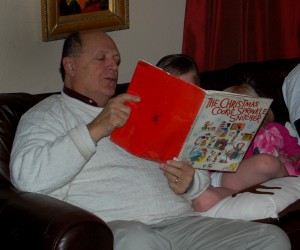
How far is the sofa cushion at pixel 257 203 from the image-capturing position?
2.17m

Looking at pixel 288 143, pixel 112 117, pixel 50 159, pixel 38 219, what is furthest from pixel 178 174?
pixel 288 143

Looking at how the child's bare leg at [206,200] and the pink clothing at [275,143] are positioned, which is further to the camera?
the pink clothing at [275,143]

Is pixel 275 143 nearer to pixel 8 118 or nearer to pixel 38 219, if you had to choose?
pixel 8 118

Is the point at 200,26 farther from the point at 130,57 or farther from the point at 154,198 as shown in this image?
the point at 154,198

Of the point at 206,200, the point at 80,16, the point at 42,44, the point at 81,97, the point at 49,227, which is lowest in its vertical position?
the point at 206,200

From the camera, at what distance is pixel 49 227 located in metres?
1.63

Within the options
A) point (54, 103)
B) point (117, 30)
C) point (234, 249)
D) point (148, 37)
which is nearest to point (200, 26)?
point (148, 37)

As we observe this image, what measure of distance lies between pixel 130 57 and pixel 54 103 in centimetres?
107

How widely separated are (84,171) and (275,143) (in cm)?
105

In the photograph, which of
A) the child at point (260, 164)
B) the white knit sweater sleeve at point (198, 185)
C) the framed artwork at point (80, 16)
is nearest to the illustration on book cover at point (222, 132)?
the white knit sweater sleeve at point (198, 185)

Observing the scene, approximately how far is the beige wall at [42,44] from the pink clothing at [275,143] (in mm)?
820

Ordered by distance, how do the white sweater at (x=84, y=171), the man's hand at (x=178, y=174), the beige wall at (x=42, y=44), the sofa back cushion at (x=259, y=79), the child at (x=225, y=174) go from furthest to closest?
the sofa back cushion at (x=259, y=79) < the beige wall at (x=42, y=44) < the child at (x=225, y=174) < the man's hand at (x=178, y=174) < the white sweater at (x=84, y=171)

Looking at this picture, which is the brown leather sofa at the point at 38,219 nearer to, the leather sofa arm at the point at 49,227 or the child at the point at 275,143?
the leather sofa arm at the point at 49,227

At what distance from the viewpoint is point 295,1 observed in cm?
359
